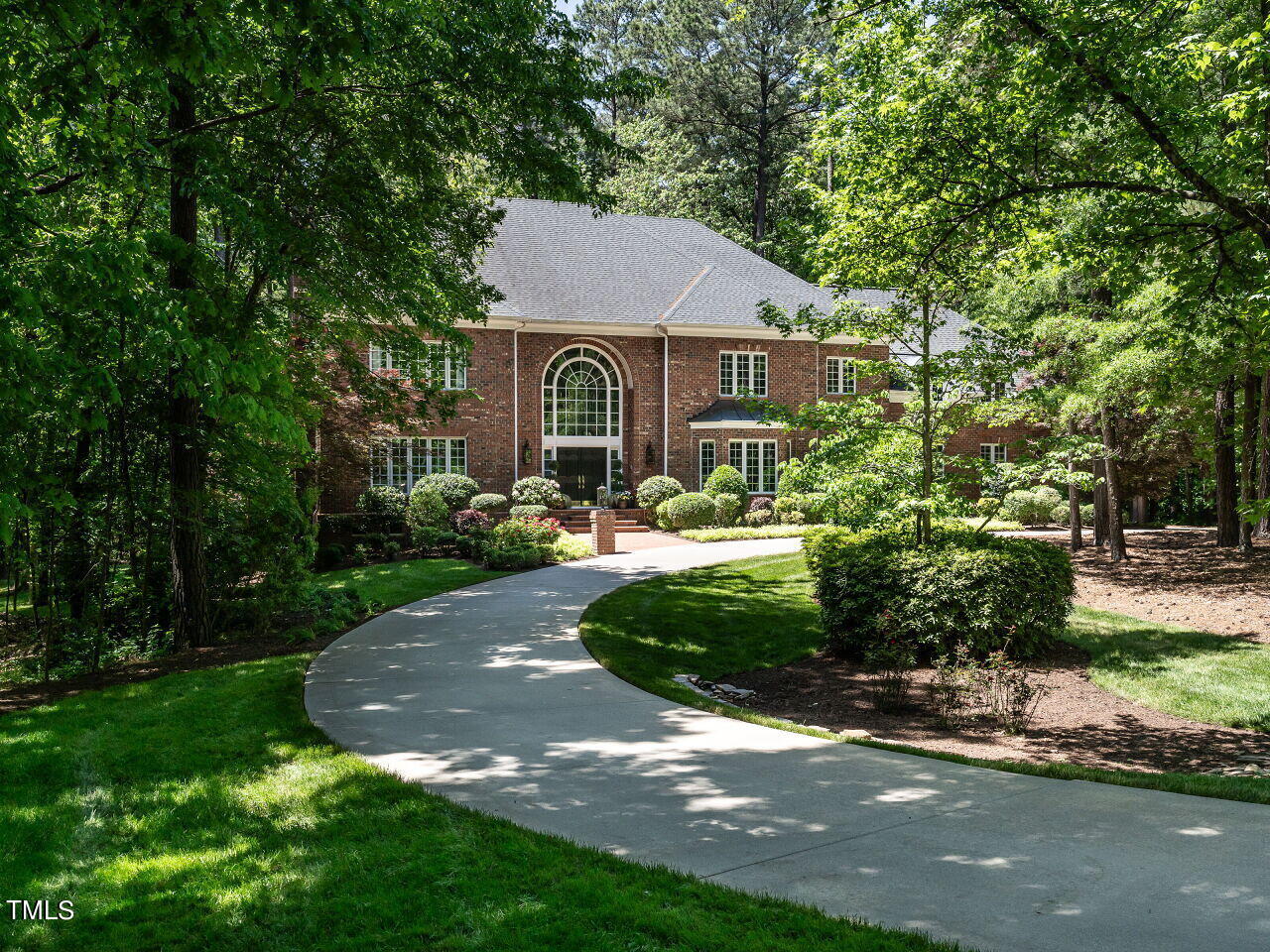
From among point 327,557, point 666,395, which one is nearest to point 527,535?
point 327,557

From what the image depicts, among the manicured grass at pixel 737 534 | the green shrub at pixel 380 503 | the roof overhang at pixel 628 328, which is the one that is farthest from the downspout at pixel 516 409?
the manicured grass at pixel 737 534

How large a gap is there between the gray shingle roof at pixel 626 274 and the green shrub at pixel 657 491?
5.10 m

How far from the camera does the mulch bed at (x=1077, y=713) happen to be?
6.79 m

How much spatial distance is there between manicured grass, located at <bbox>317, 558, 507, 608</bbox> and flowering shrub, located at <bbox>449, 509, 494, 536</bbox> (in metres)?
2.93

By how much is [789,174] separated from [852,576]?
15.7 feet

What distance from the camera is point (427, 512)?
21.9 meters

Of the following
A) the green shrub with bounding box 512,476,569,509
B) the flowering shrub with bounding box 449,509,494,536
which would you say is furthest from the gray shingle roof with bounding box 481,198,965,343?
the flowering shrub with bounding box 449,509,494,536

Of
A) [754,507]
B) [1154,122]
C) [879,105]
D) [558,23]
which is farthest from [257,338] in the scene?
[754,507]

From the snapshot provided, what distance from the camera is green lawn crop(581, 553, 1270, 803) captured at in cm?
620

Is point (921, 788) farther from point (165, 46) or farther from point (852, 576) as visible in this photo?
point (165, 46)

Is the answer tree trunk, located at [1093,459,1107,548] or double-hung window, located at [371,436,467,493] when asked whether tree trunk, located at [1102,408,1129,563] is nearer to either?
tree trunk, located at [1093,459,1107,548]

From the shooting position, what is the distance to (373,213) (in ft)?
34.1

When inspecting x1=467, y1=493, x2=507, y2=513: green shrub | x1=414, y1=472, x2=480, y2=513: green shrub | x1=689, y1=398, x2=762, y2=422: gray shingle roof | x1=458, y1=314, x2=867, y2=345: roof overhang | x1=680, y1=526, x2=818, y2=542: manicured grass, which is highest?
x1=458, y1=314, x2=867, y2=345: roof overhang

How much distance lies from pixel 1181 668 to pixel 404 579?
471 inches
